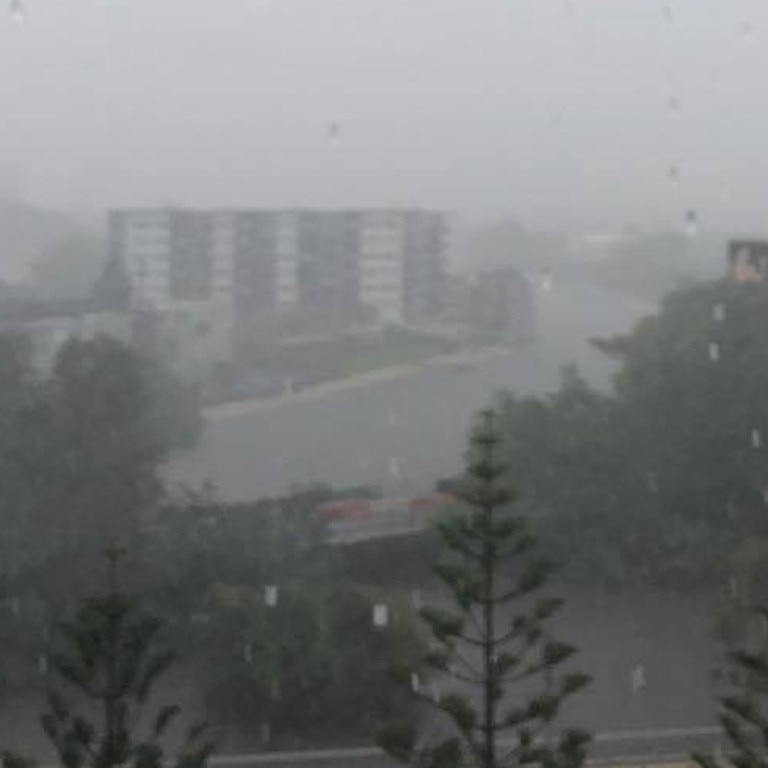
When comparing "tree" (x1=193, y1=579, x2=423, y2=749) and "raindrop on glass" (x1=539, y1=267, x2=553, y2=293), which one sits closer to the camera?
"tree" (x1=193, y1=579, x2=423, y2=749)

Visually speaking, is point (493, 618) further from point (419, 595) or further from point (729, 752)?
point (419, 595)

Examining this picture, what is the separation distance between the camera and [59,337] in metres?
6.02

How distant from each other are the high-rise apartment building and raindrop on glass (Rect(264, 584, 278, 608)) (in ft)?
6.85

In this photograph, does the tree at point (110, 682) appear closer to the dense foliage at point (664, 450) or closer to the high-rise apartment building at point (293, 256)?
the dense foliage at point (664, 450)

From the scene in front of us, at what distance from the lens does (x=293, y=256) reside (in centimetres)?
707

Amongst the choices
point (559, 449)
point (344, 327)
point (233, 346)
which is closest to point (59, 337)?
point (233, 346)

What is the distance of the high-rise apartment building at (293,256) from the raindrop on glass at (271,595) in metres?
2.09

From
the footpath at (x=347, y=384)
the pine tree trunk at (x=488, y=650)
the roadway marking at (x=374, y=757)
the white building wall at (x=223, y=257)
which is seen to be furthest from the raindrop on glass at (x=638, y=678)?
the white building wall at (x=223, y=257)

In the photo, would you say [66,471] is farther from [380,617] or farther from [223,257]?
[223,257]

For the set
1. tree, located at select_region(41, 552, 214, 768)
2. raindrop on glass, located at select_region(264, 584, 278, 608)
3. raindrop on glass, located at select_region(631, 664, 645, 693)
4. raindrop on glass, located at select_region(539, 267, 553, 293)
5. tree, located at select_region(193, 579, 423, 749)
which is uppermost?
raindrop on glass, located at select_region(539, 267, 553, 293)

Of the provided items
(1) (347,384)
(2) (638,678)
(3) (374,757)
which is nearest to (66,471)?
(3) (374,757)

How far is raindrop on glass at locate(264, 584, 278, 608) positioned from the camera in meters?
5.01

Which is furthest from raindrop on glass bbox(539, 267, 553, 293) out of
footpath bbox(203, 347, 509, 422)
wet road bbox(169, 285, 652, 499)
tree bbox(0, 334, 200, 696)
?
tree bbox(0, 334, 200, 696)

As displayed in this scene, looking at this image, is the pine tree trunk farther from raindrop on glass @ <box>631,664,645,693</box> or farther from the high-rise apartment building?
the high-rise apartment building
